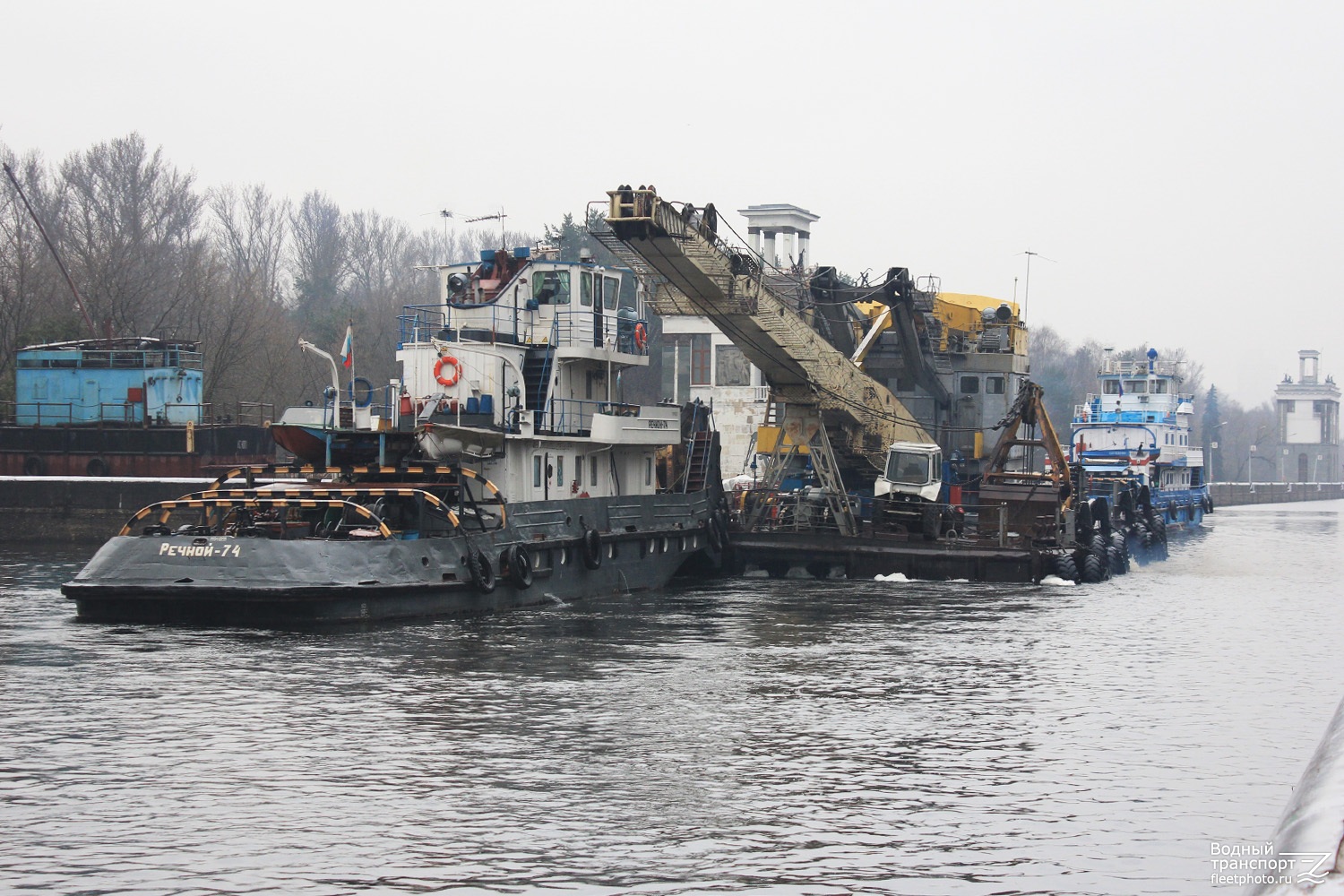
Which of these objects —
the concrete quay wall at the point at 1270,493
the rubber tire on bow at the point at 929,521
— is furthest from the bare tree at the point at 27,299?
the concrete quay wall at the point at 1270,493

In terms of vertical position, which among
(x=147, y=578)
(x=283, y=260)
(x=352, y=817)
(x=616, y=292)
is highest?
(x=283, y=260)

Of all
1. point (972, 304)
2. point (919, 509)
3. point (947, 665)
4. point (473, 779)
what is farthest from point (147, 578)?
point (972, 304)

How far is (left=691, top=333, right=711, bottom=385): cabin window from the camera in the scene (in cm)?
5688

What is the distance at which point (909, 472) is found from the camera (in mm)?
33125

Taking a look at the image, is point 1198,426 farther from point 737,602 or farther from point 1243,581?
point 737,602

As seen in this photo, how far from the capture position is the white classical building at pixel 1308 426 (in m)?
139

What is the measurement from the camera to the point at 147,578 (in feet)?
68.0

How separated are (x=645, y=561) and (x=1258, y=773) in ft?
54.7

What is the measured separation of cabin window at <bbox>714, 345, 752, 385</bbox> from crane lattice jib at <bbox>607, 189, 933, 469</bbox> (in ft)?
61.5

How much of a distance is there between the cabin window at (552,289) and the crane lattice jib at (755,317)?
4.77 ft

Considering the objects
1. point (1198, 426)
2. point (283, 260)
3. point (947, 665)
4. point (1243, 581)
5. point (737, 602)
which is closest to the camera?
point (947, 665)

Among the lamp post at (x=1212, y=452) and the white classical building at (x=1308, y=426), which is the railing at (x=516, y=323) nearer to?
the lamp post at (x=1212, y=452)

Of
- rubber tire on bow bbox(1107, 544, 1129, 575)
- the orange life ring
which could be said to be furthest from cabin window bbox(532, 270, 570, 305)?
rubber tire on bow bbox(1107, 544, 1129, 575)

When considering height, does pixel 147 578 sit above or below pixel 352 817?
above
